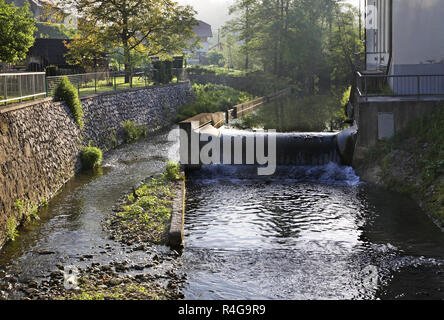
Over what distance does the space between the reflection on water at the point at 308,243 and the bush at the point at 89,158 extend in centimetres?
473

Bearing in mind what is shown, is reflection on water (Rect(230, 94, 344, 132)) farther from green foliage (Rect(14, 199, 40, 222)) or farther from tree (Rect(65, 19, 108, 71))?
green foliage (Rect(14, 199, 40, 222))

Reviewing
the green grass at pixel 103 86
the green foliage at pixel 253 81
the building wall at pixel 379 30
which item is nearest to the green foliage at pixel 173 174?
the green grass at pixel 103 86

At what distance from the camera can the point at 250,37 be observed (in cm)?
8356

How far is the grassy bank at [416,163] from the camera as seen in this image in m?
16.7

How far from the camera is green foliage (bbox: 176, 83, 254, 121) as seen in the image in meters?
40.2

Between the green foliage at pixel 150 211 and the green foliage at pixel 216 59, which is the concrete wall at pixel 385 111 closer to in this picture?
the green foliage at pixel 150 211

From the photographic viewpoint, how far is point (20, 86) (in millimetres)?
19000

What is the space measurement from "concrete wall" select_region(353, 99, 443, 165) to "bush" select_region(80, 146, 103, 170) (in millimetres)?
10087

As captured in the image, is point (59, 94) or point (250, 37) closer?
point (59, 94)

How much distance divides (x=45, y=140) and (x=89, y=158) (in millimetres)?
3310

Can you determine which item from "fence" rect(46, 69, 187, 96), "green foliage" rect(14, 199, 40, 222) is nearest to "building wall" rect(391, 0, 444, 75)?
"fence" rect(46, 69, 187, 96)
